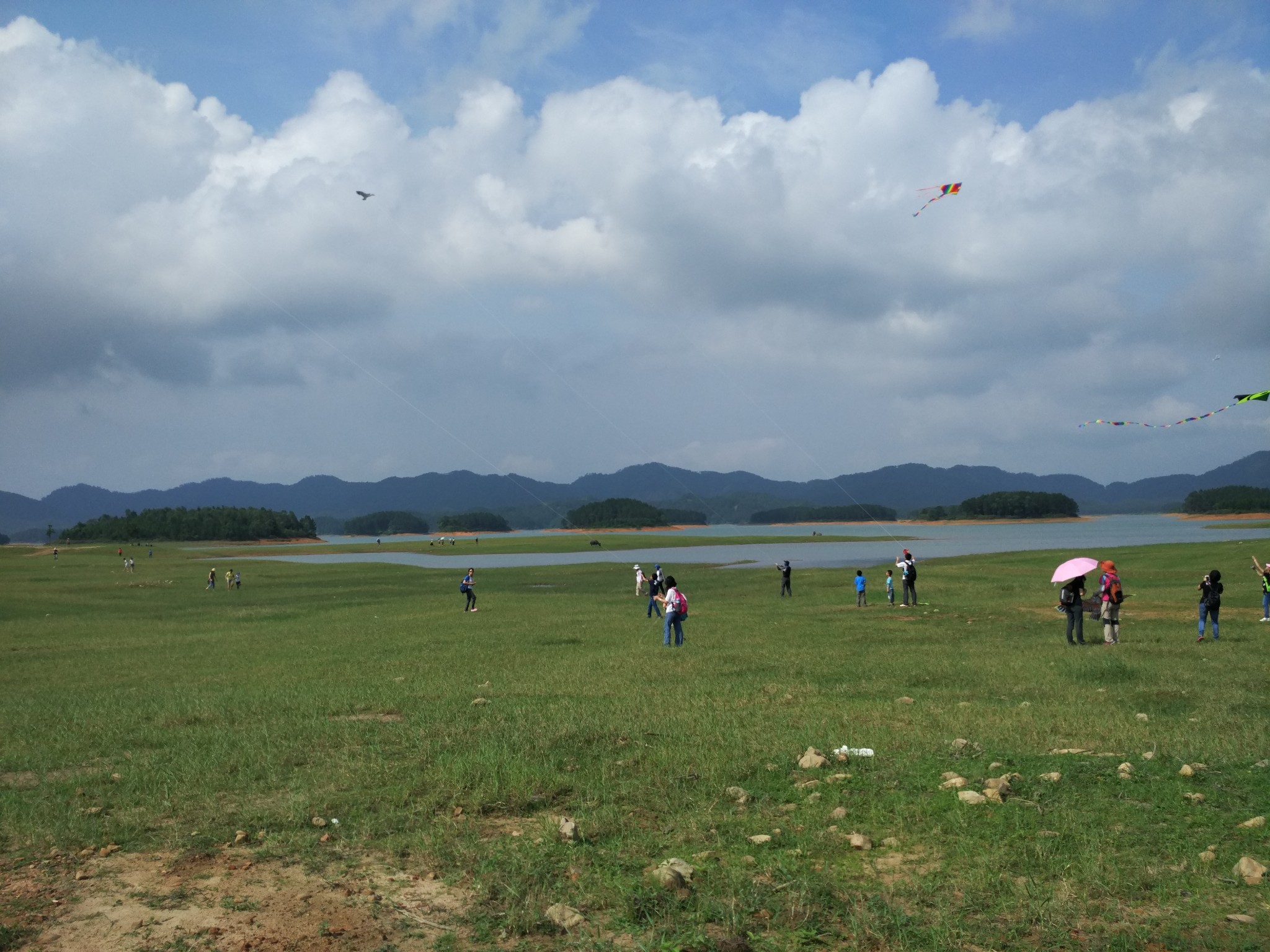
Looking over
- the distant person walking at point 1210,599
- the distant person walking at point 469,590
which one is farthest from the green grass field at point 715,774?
the distant person walking at point 469,590

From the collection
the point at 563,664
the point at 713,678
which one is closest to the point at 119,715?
the point at 563,664

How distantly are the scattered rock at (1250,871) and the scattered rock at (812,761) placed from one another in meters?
4.25

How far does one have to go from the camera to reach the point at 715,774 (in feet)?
34.1

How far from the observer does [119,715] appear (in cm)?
1633

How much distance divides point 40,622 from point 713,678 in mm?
35206

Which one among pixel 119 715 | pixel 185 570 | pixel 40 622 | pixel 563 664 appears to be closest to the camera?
pixel 119 715

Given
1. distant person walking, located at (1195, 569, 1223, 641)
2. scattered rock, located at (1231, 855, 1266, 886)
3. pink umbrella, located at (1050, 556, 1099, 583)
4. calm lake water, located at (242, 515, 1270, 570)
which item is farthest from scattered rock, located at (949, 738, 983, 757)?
calm lake water, located at (242, 515, 1270, 570)

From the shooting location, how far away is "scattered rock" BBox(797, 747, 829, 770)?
1051 centimetres

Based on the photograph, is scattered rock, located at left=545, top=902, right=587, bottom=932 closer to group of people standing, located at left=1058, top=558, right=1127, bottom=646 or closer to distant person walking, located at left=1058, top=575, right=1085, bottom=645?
group of people standing, located at left=1058, top=558, right=1127, bottom=646

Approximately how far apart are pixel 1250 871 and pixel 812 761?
448 centimetres

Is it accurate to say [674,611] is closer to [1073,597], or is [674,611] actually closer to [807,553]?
[1073,597]

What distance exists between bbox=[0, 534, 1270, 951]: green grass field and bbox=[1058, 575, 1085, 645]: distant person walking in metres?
0.55

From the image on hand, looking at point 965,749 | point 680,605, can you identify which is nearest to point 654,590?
point 680,605

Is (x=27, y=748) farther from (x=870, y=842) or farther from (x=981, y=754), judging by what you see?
(x=981, y=754)
